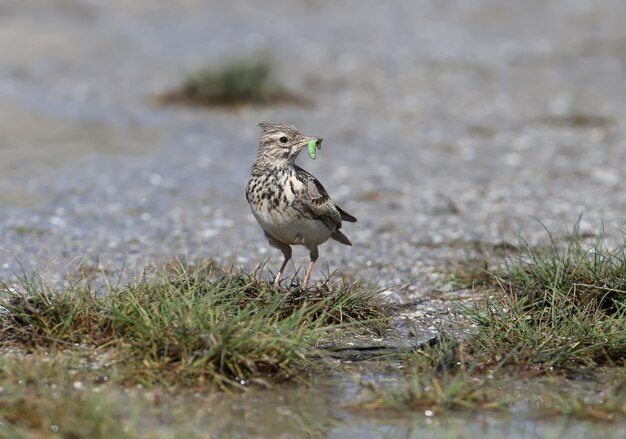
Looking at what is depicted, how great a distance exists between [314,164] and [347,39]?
32.8 ft

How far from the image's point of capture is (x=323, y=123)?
1634cm

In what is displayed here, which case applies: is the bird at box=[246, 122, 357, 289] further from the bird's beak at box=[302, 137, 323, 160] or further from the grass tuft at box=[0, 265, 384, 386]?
the grass tuft at box=[0, 265, 384, 386]

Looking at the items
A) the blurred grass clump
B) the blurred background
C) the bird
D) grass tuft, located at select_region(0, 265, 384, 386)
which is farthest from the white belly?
the blurred grass clump

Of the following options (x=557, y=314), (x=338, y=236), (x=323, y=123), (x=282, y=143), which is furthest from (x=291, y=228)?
(x=323, y=123)

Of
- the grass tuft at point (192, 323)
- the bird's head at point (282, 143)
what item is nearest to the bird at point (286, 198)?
the bird's head at point (282, 143)

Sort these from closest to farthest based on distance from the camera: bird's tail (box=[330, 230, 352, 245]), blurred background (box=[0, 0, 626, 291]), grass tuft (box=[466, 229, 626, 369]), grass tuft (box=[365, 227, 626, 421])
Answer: grass tuft (box=[365, 227, 626, 421]) < grass tuft (box=[466, 229, 626, 369]) < bird's tail (box=[330, 230, 352, 245]) < blurred background (box=[0, 0, 626, 291])

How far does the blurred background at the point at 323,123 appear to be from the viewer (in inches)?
408

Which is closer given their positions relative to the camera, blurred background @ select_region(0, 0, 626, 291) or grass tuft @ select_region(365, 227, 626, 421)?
grass tuft @ select_region(365, 227, 626, 421)

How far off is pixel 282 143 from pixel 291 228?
66cm

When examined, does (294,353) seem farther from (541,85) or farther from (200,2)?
(200,2)

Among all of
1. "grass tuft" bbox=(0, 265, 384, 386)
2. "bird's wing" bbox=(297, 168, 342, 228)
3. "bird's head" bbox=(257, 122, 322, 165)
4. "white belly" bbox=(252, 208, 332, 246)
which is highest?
"bird's head" bbox=(257, 122, 322, 165)

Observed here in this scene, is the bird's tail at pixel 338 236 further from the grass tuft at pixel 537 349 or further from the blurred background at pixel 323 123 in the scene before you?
the grass tuft at pixel 537 349

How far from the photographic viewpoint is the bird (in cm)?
727

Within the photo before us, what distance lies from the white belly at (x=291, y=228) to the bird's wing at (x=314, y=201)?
2.5 inches
